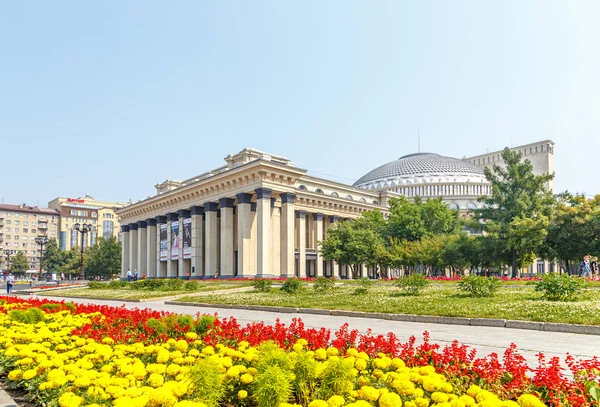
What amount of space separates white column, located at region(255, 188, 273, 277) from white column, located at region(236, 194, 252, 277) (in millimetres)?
Result: 2447

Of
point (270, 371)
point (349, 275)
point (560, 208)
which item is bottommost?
point (349, 275)

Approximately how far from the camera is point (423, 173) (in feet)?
304

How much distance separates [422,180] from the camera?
297ft

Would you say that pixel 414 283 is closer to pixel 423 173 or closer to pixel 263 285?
pixel 263 285

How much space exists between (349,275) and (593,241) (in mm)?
34772

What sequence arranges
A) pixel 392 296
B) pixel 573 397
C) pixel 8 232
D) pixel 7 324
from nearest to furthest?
pixel 573 397 → pixel 7 324 → pixel 392 296 → pixel 8 232

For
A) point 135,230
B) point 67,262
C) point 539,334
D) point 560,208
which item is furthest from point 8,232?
point 539,334

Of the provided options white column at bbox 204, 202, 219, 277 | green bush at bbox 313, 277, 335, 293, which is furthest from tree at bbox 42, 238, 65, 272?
green bush at bbox 313, 277, 335, 293

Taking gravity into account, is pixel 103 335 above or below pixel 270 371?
below

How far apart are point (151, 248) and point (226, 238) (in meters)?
22.8

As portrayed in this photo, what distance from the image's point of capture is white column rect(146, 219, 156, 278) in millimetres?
65312

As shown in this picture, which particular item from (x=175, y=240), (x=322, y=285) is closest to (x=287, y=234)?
(x=175, y=240)

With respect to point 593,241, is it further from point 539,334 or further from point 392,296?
point 539,334

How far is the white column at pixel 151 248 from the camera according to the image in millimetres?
65312
